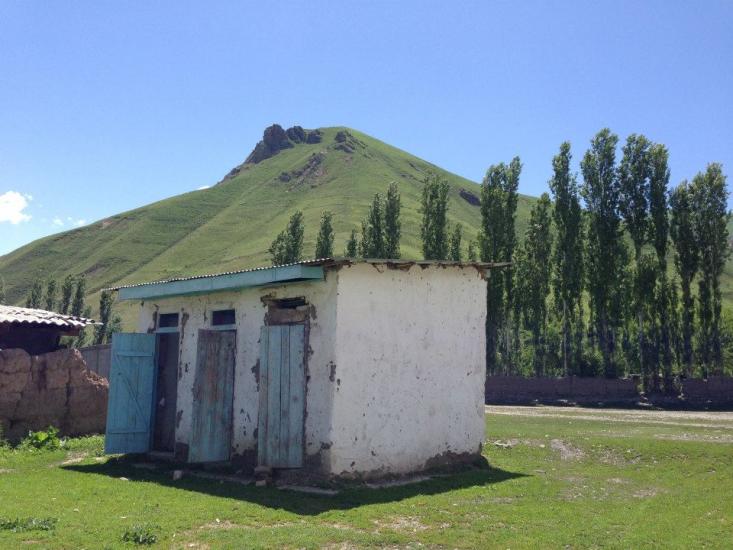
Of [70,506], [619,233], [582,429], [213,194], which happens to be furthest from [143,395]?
[213,194]

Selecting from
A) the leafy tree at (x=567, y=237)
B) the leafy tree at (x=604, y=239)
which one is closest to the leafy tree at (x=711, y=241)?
the leafy tree at (x=604, y=239)

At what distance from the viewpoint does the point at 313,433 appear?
11297 millimetres

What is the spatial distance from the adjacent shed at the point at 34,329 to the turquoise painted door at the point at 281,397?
27.4ft

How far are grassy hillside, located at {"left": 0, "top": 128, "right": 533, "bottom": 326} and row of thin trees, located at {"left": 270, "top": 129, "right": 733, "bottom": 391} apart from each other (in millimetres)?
46145

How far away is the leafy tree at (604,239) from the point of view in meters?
39.2

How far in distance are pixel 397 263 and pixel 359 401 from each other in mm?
2545

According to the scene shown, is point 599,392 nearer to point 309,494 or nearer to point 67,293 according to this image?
point 309,494

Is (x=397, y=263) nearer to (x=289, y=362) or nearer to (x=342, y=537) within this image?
(x=289, y=362)

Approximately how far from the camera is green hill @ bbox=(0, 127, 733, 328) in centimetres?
10962

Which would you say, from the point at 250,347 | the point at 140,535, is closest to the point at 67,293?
the point at 250,347

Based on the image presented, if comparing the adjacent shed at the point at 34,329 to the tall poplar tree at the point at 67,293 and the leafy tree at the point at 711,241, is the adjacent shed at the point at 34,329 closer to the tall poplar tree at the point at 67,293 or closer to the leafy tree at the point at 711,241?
the leafy tree at the point at 711,241

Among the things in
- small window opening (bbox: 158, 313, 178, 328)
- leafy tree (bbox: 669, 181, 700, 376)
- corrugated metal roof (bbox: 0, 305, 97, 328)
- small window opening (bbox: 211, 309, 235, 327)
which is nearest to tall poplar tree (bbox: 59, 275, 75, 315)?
corrugated metal roof (bbox: 0, 305, 97, 328)

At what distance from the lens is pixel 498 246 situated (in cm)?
4203

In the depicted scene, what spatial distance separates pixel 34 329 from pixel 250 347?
8371 mm
